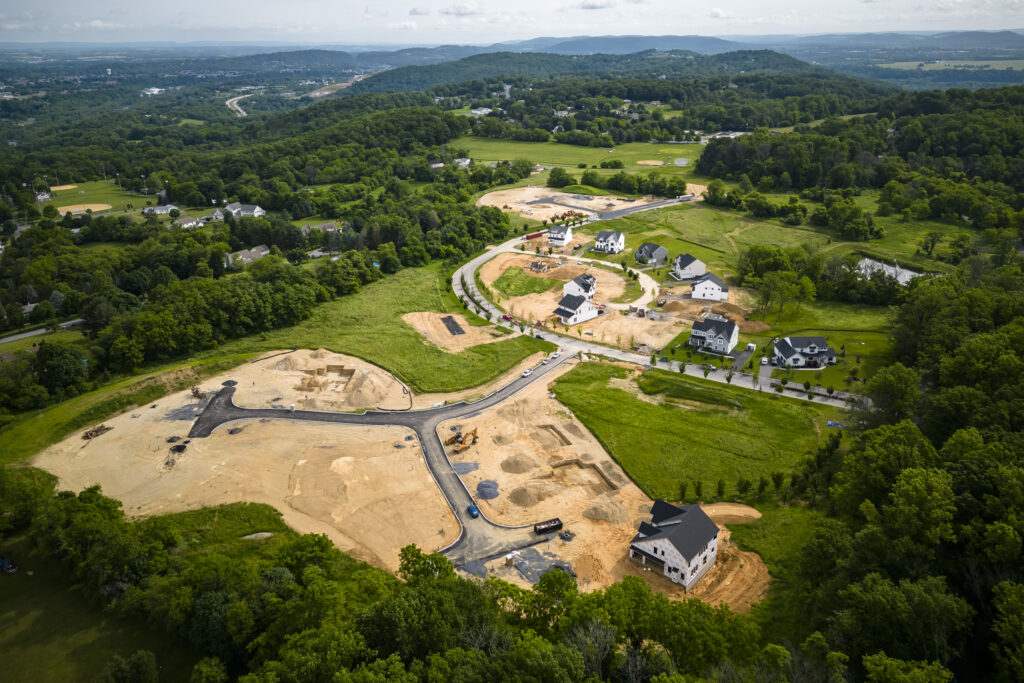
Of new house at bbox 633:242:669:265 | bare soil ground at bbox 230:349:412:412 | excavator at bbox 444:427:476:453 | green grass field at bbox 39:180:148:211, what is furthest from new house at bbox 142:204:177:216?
excavator at bbox 444:427:476:453

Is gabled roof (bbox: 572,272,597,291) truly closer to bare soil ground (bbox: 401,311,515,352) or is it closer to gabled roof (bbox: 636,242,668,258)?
gabled roof (bbox: 636,242,668,258)

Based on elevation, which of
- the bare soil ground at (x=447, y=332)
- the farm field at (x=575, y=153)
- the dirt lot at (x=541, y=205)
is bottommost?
the bare soil ground at (x=447, y=332)

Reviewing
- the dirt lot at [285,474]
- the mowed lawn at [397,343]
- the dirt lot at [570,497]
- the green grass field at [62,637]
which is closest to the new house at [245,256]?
the mowed lawn at [397,343]

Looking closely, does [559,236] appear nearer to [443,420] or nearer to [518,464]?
[443,420]

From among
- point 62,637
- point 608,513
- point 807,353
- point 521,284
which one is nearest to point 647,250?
point 521,284

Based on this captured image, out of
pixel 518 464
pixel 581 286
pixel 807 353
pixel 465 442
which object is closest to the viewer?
pixel 518 464

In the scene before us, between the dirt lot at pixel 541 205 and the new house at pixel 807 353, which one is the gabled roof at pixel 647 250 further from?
the new house at pixel 807 353
